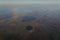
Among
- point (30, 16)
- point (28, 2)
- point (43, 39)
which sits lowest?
point (43, 39)

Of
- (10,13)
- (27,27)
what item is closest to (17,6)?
(10,13)

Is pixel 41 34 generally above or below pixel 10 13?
below

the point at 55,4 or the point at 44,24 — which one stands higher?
the point at 55,4

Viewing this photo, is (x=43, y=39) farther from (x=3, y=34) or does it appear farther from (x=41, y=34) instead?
(x=3, y=34)

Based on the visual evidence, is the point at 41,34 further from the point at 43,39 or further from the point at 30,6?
the point at 30,6

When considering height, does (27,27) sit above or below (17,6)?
below

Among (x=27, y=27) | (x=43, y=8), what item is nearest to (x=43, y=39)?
(x=27, y=27)

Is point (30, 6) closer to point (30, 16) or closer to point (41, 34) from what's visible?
point (30, 16)
